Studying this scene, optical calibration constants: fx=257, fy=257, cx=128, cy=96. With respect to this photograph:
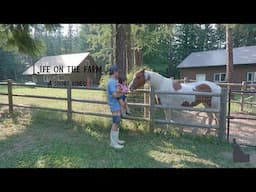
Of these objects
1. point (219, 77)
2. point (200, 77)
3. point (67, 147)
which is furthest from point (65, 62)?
point (67, 147)

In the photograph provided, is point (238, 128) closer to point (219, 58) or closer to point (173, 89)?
point (173, 89)

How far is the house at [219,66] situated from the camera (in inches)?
850

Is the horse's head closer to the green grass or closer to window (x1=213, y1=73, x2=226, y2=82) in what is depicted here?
the green grass

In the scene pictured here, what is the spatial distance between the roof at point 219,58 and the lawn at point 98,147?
58.8 ft

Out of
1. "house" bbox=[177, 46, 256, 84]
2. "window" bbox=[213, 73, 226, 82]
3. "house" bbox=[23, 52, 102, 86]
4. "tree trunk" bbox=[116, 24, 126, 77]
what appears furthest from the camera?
"house" bbox=[23, 52, 102, 86]

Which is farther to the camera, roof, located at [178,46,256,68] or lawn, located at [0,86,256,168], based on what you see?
roof, located at [178,46,256,68]

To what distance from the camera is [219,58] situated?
2472 centimetres

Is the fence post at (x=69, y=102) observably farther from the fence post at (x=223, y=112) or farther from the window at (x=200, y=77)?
the window at (x=200, y=77)

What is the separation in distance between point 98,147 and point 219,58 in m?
22.0

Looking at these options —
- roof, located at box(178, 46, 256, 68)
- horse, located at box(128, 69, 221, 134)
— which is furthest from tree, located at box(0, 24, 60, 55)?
roof, located at box(178, 46, 256, 68)

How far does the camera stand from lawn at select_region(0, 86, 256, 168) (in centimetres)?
450

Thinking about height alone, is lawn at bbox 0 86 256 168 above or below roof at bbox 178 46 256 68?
below

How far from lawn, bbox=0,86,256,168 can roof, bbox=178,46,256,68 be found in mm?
17933
